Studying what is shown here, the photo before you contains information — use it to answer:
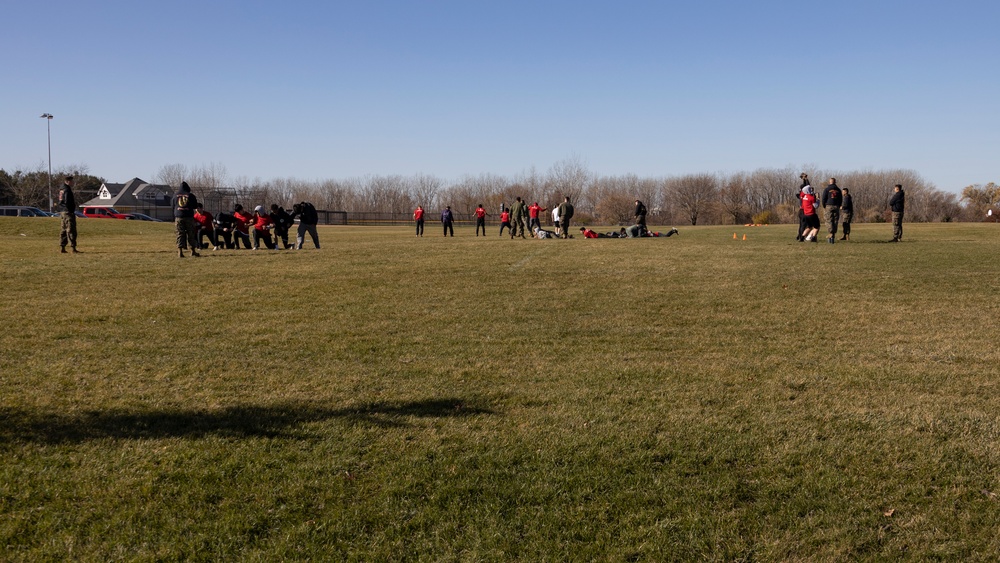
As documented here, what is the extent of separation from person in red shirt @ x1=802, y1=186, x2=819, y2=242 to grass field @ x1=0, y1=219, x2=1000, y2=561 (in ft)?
37.3

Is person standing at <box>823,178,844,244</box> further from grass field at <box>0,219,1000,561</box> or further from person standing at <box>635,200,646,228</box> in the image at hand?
grass field at <box>0,219,1000,561</box>

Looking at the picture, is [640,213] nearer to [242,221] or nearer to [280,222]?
[280,222]

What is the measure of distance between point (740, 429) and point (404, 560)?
9.02 feet

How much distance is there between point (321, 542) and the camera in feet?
12.3

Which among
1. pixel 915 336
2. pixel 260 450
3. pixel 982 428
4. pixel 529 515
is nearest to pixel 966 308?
pixel 915 336

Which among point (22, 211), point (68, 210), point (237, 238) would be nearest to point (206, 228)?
point (237, 238)

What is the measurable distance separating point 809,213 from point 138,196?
95498mm

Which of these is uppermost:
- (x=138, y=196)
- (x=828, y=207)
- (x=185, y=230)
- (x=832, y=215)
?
(x=138, y=196)

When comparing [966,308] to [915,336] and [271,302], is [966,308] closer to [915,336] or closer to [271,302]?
[915,336]

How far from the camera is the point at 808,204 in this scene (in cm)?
2306

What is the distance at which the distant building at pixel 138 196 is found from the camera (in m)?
94.9

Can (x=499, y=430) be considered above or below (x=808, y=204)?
below

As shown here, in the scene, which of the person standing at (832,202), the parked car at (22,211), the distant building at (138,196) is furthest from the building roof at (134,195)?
the person standing at (832,202)

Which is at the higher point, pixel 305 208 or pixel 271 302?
pixel 305 208
